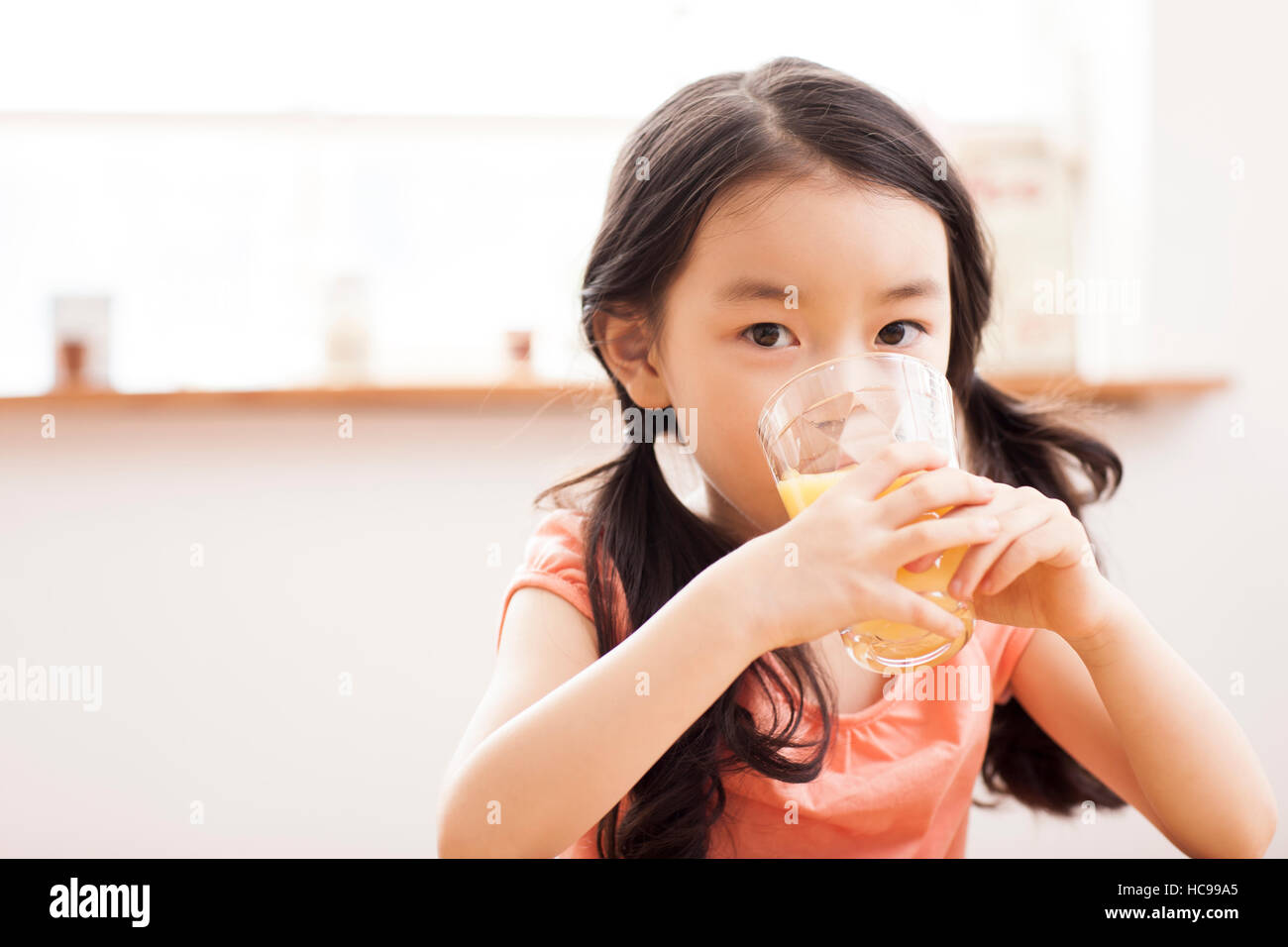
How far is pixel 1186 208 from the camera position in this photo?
1.70m

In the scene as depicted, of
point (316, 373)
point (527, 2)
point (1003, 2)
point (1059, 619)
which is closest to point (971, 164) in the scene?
point (1003, 2)

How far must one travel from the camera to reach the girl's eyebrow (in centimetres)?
76

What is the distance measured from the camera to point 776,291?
76 cm

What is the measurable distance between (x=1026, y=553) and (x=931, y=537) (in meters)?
0.08

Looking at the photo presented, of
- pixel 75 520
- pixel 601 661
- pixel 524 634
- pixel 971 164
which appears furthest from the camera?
pixel 971 164

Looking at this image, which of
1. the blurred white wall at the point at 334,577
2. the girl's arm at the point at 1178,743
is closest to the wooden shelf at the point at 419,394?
the blurred white wall at the point at 334,577

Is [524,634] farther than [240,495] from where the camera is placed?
No

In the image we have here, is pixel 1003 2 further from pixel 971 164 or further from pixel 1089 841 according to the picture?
pixel 1089 841

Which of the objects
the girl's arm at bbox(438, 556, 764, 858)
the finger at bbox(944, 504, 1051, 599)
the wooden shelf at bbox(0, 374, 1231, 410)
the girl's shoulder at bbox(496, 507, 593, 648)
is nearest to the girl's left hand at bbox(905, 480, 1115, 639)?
the finger at bbox(944, 504, 1051, 599)

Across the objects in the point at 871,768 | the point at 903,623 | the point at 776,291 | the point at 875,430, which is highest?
the point at 776,291

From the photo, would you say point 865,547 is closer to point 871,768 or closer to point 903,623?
point 903,623

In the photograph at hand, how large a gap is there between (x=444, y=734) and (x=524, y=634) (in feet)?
3.14

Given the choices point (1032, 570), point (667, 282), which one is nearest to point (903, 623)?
point (1032, 570)

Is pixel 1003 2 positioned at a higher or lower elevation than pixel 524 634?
higher
